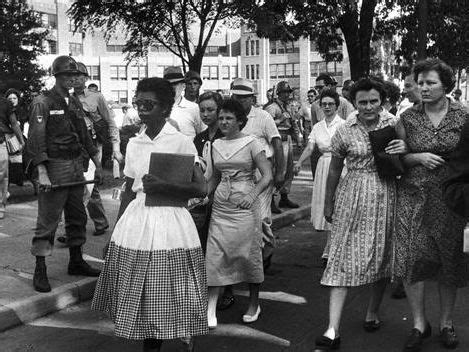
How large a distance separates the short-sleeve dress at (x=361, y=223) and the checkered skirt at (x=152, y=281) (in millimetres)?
1113

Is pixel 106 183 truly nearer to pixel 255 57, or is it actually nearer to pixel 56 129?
pixel 56 129

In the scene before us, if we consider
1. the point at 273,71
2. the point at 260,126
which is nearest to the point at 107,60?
the point at 273,71

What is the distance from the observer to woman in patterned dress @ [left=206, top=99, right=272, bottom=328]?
17.3 ft

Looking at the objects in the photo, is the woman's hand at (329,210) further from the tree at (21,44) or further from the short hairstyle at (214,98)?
the tree at (21,44)

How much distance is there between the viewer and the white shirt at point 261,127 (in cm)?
682

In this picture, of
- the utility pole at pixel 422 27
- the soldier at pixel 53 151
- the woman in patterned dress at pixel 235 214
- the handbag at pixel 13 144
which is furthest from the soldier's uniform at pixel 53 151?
the utility pole at pixel 422 27

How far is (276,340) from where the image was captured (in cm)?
498

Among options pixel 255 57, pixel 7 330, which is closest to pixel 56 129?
pixel 7 330

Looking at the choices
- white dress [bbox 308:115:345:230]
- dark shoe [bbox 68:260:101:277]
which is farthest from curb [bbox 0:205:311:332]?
white dress [bbox 308:115:345:230]

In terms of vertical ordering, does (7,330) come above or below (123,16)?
below

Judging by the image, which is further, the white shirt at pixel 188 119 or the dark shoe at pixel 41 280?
the white shirt at pixel 188 119

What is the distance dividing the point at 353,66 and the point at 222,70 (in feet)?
290

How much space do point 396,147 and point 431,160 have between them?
0.87 feet

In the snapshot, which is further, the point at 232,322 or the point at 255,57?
the point at 255,57
